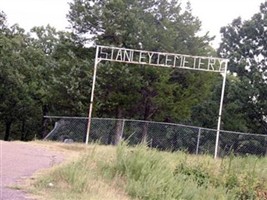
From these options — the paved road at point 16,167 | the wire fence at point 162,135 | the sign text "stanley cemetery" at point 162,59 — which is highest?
the sign text "stanley cemetery" at point 162,59

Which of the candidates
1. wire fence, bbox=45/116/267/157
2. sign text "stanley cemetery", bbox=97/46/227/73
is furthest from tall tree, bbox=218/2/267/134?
wire fence, bbox=45/116/267/157

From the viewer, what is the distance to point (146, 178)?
989 cm

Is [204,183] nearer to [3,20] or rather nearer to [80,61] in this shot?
[80,61]

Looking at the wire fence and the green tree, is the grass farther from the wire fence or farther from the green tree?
the green tree

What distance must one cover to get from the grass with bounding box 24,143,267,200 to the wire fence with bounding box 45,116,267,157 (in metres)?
6.91

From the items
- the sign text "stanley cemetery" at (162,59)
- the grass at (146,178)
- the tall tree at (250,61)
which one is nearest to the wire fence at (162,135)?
the sign text "stanley cemetery" at (162,59)

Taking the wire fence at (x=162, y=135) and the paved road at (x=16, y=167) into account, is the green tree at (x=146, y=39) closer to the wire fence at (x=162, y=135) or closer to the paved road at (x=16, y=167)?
the wire fence at (x=162, y=135)

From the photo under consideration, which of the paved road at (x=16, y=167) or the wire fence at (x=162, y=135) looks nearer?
the paved road at (x=16, y=167)

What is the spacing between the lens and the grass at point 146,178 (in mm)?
8734

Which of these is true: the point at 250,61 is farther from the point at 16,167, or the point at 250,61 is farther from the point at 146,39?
the point at 16,167

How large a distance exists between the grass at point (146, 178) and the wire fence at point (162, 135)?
6.91 m

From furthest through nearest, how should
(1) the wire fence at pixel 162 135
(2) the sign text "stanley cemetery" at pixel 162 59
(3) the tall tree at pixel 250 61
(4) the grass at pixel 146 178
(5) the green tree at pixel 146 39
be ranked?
(3) the tall tree at pixel 250 61 < (5) the green tree at pixel 146 39 < (2) the sign text "stanley cemetery" at pixel 162 59 < (1) the wire fence at pixel 162 135 < (4) the grass at pixel 146 178

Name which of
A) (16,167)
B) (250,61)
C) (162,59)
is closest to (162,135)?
(162,59)

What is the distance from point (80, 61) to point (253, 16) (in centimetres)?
2168
